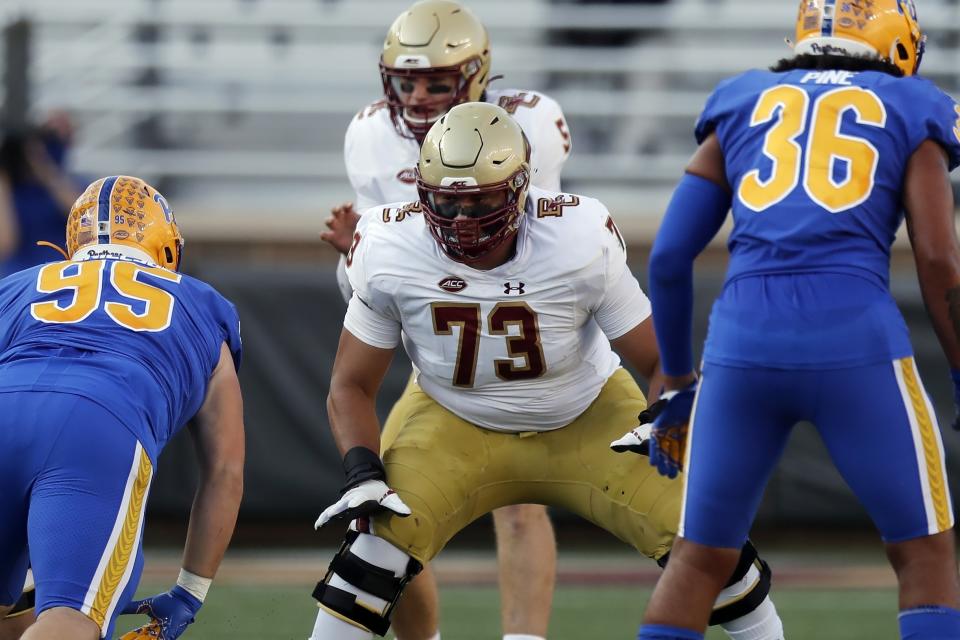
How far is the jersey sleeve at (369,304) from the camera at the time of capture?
3742 millimetres

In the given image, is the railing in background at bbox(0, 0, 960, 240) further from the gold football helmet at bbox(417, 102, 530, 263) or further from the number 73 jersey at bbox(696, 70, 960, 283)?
the number 73 jersey at bbox(696, 70, 960, 283)

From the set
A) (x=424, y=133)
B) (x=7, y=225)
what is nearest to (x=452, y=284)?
(x=424, y=133)

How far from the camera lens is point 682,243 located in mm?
3223

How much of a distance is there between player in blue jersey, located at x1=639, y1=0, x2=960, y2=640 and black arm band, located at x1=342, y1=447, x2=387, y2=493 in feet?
2.71

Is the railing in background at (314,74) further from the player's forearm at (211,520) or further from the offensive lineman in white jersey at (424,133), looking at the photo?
the player's forearm at (211,520)

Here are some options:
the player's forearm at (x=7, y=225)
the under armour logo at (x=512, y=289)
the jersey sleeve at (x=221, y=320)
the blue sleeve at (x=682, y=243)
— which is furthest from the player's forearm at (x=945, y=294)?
the player's forearm at (x=7, y=225)

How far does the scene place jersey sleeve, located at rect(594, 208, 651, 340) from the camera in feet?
12.4

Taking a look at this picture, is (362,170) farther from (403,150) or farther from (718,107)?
(718,107)

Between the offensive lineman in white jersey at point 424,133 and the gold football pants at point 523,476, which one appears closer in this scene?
the gold football pants at point 523,476

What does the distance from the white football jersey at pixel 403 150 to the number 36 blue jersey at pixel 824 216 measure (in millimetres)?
1491

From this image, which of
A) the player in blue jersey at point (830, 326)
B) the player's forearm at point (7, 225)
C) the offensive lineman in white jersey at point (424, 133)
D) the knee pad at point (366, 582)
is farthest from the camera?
the player's forearm at point (7, 225)

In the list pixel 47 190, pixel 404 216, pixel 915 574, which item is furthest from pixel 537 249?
pixel 47 190

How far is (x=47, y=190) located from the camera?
8062mm

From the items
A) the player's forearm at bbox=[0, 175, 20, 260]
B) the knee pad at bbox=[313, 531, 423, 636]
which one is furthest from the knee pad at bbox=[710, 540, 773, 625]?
the player's forearm at bbox=[0, 175, 20, 260]
